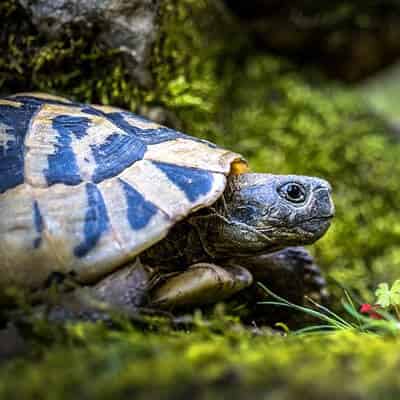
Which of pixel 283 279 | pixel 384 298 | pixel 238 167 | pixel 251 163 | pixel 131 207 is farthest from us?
pixel 251 163

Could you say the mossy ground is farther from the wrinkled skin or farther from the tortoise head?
the tortoise head

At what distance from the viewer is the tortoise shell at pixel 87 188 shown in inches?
77.4

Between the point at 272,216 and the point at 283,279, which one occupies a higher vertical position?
the point at 272,216

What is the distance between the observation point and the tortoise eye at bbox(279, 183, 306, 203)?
232cm

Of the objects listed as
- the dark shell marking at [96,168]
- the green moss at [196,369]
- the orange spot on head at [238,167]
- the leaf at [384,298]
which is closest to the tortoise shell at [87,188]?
the dark shell marking at [96,168]

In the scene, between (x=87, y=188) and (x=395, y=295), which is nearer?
(x=87, y=188)

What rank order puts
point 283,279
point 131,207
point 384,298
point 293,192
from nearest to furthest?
point 131,207 < point 384,298 < point 293,192 < point 283,279

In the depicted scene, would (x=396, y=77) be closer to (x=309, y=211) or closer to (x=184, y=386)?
(x=309, y=211)

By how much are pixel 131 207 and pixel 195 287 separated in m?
0.39

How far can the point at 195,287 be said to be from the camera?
2.14 m

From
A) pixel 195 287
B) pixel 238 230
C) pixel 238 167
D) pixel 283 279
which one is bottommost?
pixel 283 279

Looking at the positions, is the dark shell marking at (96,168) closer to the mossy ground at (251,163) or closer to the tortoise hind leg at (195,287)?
the tortoise hind leg at (195,287)

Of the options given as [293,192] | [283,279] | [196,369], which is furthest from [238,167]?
[196,369]

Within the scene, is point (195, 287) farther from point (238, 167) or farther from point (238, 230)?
point (238, 167)
